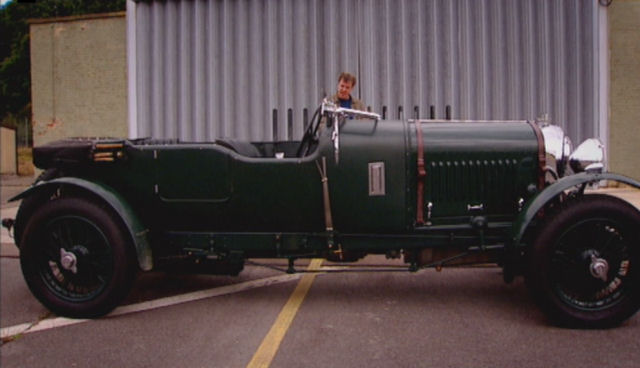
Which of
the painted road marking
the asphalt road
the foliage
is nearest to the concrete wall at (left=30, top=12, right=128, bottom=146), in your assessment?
the asphalt road

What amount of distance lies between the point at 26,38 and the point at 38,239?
80.1ft

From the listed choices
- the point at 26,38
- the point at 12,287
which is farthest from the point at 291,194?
the point at 26,38

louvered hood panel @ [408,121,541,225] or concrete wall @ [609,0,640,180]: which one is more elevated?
concrete wall @ [609,0,640,180]

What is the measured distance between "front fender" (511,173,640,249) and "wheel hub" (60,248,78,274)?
10.5ft

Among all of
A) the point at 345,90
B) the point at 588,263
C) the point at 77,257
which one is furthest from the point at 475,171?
the point at 77,257

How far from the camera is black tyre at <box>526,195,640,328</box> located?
3.68 m

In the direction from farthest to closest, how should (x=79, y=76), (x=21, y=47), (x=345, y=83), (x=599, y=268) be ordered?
(x=21, y=47) < (x=79, y=76) < (x=345, y=83) < (x=599, y=268)

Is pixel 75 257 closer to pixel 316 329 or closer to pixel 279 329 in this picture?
pixel 279 329

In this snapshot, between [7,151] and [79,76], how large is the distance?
13.4m

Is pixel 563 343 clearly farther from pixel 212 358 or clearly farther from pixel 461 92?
pixel 461 92

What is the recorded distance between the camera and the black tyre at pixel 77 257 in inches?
158

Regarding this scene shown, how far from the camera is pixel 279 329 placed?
3791 millimetres

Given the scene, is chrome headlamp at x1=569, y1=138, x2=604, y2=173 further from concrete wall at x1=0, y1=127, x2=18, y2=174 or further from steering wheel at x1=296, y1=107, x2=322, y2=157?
concrete wall at x1=0, y1=127, x2=18, y2=174

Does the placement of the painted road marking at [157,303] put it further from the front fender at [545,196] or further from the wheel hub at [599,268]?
the wheel hub at [599,268]
